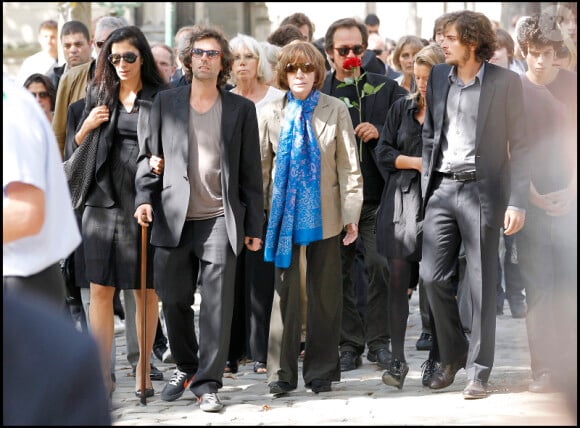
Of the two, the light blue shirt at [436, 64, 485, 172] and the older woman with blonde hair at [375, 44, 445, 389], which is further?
the older woman with blonde hair at [375, 44, 445, 389]

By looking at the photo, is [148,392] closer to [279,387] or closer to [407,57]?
[279,387]

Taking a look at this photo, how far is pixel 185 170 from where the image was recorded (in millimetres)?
7664

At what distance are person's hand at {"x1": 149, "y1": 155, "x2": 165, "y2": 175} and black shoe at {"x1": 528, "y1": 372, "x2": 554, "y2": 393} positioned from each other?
8.30 ft

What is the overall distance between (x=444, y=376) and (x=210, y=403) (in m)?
1.45

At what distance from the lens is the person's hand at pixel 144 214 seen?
7.74 m

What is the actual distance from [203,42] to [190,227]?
1.12m

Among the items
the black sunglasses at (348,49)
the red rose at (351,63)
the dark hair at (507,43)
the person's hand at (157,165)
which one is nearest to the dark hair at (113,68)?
the person's hand at (157,165)

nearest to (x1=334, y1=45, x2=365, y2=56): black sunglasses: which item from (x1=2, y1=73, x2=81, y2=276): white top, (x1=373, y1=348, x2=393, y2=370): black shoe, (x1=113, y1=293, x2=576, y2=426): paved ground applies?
(x1=373, y1=348, x2=393, y2=370): black shoe

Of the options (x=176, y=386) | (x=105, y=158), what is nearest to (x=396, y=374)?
(x=176, y=386)

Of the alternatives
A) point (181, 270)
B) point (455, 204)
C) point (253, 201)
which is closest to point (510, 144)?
point (455, 204)

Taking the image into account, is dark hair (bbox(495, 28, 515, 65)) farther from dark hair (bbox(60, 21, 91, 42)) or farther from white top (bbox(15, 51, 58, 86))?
white top (bbox(15, 51, 58, 86))

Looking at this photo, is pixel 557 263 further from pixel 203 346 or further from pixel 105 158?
pixel 105 158

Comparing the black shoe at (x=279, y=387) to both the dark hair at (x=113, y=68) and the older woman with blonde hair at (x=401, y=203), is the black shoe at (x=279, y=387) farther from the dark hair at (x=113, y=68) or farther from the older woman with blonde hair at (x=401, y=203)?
the dark hair at (x=113, y=68)

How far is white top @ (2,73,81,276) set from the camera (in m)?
4.64
